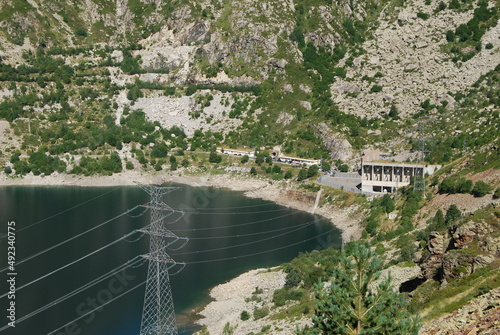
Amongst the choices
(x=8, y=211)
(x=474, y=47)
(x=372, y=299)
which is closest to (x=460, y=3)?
(x=474, y=47)

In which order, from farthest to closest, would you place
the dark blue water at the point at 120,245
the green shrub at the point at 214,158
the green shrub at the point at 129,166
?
1. the green shrub at the point at 214,158
2. the green shrub at the point at 129,166
3. the dark blue water at the point at 120,245

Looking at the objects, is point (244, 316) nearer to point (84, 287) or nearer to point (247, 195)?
point (84, 287)

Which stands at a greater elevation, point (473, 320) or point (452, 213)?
point (473, 320)

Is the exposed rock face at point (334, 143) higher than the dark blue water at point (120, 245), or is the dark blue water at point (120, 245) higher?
the exposed rock face at point (334, 143)

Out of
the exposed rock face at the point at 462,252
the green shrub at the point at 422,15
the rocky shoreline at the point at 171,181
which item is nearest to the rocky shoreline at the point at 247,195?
the rocky shoreline at the point at 171,181

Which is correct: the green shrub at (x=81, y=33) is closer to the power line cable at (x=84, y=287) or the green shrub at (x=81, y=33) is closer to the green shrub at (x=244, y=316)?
the power line cable at (x=84, y=287)

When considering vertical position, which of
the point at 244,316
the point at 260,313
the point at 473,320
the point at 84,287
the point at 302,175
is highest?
the point at 473,320

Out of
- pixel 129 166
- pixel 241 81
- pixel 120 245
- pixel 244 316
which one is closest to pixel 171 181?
pixel 129 166

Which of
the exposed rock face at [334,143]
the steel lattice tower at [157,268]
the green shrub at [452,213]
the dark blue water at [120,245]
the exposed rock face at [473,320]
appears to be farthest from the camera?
the exposed rock face at [334,143]
